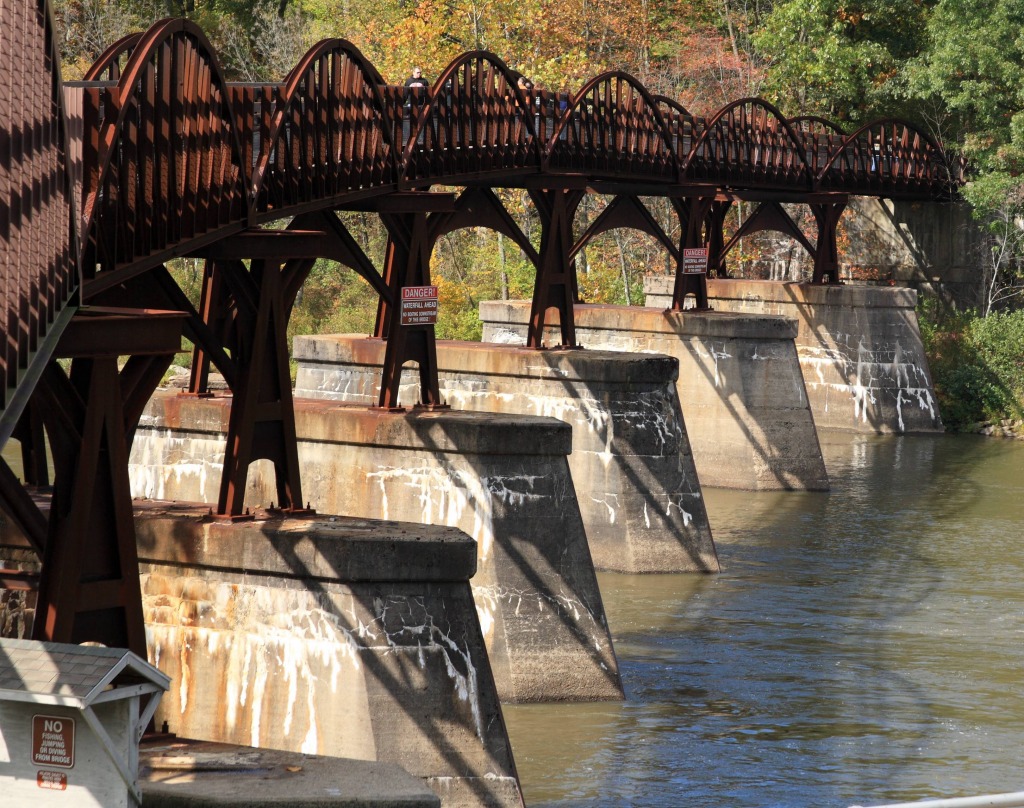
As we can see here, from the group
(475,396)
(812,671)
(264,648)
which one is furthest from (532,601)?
(475,396)

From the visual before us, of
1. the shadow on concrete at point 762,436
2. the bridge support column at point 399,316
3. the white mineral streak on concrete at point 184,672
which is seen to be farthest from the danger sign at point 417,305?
the shadow on concrete at point 762,436

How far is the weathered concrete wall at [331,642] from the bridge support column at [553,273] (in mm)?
12466

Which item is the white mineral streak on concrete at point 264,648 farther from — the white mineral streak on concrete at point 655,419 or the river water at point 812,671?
the white mineral streak on concrete at point 655,419

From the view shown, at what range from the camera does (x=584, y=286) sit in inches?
2024

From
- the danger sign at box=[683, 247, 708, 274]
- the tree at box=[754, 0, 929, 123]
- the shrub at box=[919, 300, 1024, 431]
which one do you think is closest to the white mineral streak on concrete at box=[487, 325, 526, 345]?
the danger sign at box=[683, 247, 708, 274]

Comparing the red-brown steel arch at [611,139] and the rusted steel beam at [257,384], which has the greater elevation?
the red-brown steel arch at [611,139]

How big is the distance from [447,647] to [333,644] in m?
0.91

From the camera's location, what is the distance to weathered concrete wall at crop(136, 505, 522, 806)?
14070 millimetres

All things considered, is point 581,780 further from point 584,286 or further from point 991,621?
point 584,286

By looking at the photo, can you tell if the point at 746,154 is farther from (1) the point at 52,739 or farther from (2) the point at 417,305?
(1) the point at 52,739

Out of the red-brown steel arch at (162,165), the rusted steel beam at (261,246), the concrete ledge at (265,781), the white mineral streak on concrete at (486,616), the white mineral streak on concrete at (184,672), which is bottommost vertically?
the white mineral streak on concrete at (486,616)

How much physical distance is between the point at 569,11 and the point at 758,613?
104 ft

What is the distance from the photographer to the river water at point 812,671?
→ 54.1ft

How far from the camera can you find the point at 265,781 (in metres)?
10.7
